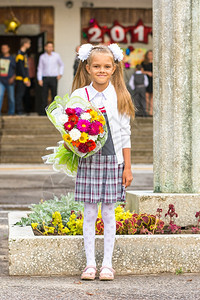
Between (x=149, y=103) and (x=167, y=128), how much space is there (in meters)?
12.8

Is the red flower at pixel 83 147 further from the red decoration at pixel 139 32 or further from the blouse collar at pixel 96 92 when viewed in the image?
the red decoration at pixel 139 32

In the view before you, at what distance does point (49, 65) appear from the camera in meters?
17.5

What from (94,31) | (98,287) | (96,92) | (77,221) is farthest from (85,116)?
(94,31)

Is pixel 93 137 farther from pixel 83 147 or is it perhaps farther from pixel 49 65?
pixel 49 65

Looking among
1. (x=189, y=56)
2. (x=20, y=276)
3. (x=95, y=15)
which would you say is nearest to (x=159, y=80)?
(x=189, y=56)

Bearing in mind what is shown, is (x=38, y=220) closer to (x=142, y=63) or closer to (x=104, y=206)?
(x=104, y=206)

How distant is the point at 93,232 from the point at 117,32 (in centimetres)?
1615

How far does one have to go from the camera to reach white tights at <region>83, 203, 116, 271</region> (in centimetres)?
513

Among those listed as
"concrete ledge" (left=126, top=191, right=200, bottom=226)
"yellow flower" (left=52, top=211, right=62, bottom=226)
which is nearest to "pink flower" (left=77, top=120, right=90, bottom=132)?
"yellow flower" (left=52, top=211, right=62, bottom=226)

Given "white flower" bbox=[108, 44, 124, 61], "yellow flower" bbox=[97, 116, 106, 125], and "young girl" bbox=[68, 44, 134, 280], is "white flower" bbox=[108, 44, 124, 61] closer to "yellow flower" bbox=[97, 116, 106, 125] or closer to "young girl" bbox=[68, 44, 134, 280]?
"young girl" bbox=[68, 44, 134, 280]

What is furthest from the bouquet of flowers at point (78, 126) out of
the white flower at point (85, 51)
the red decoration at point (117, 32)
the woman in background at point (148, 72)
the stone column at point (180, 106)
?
the red decoration at point (117, 32)

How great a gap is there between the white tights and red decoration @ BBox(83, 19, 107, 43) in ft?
52.2

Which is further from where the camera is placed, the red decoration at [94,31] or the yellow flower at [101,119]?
the red decoration at [94,31]

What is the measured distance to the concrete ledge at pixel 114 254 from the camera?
523 centimetres
